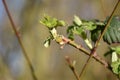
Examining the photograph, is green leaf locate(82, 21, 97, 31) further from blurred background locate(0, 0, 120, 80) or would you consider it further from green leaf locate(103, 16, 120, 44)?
blurred background locate(0, 0, 120, 80)

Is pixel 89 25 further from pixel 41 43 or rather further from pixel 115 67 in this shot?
pixel 41 43

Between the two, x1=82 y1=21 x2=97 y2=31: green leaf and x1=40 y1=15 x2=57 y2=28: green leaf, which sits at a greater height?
x1=40 y1=15 x2=57 y2=28: green leaf

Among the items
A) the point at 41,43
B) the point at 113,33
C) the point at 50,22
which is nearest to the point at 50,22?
the point at 50,22

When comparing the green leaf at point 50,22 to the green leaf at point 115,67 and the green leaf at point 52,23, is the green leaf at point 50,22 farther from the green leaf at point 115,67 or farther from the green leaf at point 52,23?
the green leaf at point 115,67

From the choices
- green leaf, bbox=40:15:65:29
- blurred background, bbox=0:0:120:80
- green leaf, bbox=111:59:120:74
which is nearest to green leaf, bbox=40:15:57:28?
green leaf, bbox=40:15:65:29

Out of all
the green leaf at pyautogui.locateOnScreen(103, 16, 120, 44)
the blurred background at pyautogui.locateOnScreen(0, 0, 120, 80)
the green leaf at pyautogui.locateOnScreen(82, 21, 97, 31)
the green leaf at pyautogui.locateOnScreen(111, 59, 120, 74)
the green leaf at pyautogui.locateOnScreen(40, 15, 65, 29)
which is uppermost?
the green leaf at pyautogui.locateOnScreen(40, 15, 65, 29)

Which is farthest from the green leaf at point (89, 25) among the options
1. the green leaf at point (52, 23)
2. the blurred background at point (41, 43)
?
the blurred background at point (41, 43)

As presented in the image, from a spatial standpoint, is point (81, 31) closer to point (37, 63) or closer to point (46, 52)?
point (37, 63)
